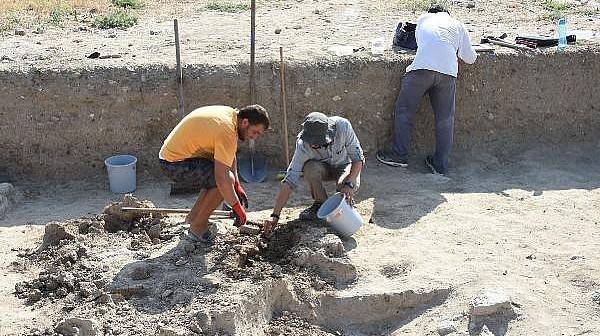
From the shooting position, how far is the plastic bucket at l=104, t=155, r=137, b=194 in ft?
26.5

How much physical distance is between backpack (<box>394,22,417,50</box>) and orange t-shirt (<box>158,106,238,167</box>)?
3.14 metres

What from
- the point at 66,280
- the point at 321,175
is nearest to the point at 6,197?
the point at 66,280

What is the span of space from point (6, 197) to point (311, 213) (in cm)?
281

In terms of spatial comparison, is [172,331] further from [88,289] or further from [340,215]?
[340,215]

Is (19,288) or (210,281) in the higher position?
(210,281)

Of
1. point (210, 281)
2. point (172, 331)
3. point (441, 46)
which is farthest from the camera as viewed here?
point (441, 46)

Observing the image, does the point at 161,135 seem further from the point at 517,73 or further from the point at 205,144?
the point at 517,73

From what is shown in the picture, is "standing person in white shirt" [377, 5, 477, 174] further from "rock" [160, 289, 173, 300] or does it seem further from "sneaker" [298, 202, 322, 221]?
"rock" [160, 289, 173, 300]

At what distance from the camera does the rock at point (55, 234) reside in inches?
272

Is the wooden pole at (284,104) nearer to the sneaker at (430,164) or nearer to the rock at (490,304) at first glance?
the sneaker at (430,164)

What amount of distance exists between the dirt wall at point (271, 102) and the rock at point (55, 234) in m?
1.60

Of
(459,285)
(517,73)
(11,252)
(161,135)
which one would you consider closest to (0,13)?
(161,135)

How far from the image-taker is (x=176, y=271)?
6312 mm

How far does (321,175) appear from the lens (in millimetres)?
7156
